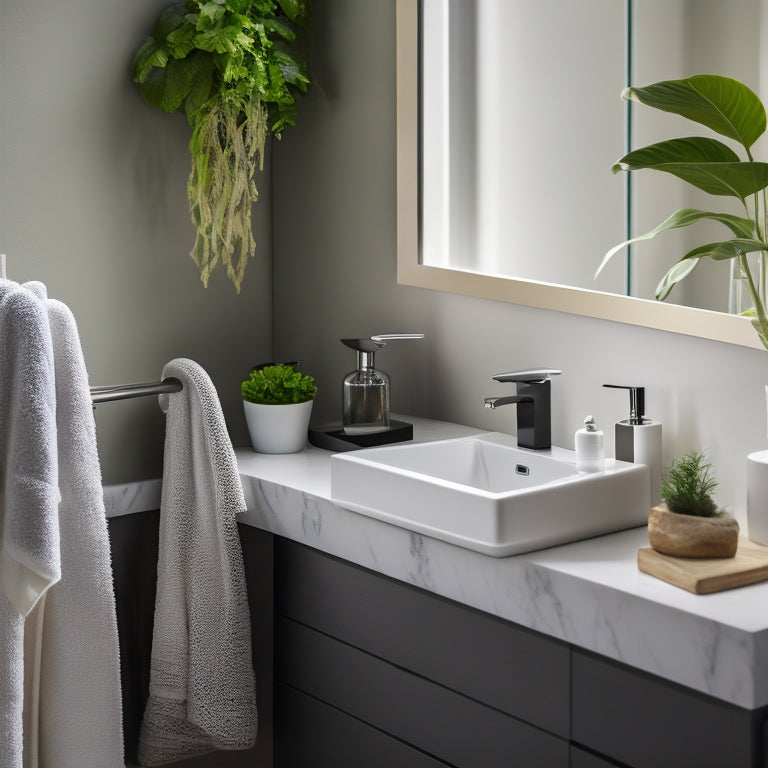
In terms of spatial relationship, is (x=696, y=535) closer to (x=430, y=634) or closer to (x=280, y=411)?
(x=430, y=634)

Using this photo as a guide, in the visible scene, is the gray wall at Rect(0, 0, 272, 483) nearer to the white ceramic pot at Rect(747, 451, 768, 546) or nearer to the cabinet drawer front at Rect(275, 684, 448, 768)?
the cabinet drawer front at Rect(275, 684, 448, 768)

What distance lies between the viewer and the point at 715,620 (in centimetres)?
131

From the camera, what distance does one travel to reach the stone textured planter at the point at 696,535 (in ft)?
4.82

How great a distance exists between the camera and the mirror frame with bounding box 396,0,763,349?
1.71 metres

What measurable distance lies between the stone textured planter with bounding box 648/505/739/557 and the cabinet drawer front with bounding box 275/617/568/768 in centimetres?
33

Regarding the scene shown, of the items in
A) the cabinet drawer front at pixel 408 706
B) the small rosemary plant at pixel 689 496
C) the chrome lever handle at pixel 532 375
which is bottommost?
the cabinet drawer front at pixel 408 706

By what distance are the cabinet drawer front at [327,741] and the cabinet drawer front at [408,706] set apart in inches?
0.7

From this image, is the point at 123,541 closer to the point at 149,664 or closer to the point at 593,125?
the point at 149,664

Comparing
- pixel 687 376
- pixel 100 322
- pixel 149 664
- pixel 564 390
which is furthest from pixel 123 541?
pixel 687 376

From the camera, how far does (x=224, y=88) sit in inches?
84.0

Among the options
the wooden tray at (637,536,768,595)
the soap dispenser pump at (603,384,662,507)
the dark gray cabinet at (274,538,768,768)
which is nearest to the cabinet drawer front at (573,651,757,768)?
the dark gray cabinet at (274,538,768,768)

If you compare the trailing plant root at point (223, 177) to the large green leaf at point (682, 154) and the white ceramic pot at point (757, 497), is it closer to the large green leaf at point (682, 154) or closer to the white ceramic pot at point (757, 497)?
the large green leaf at point (682, 154)

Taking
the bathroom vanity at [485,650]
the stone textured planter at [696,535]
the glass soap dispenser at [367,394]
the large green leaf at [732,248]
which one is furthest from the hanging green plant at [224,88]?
the stone textured planter at [696,535]

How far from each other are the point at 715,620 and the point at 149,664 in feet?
4.47
